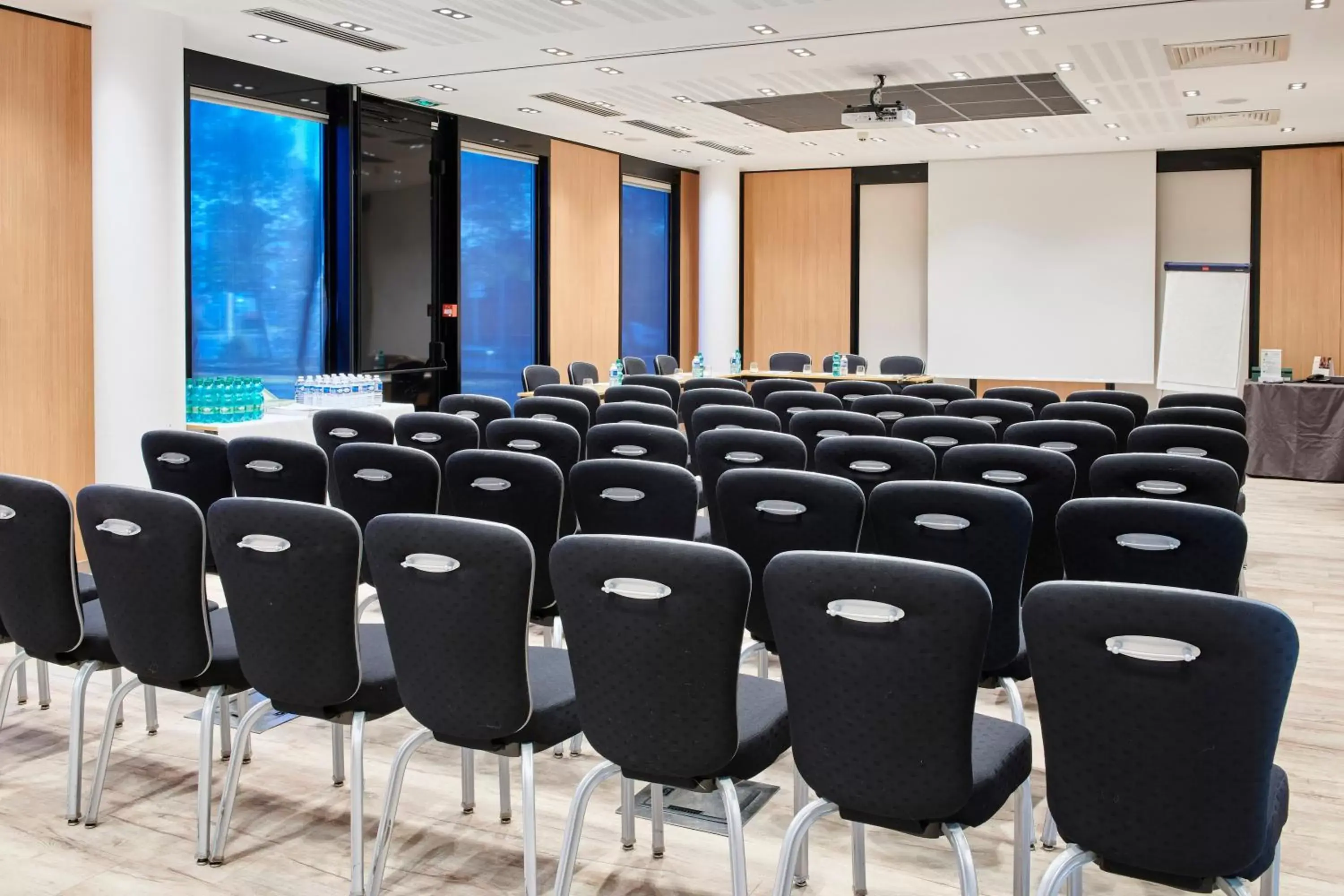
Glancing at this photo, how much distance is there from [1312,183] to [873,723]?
13593 mm

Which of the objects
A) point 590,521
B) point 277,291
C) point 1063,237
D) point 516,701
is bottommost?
point 516,701

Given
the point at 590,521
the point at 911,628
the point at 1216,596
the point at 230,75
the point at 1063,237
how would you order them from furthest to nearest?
the point at 1063,237, the point at 230,75, the point at 590,521, the point at 911,628, the point at 1216,596

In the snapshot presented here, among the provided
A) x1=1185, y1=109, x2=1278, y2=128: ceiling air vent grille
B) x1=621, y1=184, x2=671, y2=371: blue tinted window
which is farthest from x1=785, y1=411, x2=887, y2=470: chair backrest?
x1=621, y1=184, x2=671, y2=371: blue tinted window

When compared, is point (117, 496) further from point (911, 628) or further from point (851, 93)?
point (851, 93)

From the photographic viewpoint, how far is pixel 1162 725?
215 cm

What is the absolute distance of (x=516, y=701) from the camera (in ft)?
9.36

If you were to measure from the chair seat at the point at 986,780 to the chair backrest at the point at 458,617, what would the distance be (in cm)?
86

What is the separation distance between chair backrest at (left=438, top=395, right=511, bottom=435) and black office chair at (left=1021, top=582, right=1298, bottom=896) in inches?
202

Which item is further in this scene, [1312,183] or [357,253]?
[1312,183]

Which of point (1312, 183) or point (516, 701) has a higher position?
point (1312, 183)

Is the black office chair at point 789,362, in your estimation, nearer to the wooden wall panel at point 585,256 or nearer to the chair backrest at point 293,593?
the wooden wall panel at point 585,256

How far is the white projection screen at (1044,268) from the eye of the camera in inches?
561

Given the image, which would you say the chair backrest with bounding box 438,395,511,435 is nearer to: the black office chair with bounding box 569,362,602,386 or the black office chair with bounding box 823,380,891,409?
the black office chair with bounding box 823,380,891,409

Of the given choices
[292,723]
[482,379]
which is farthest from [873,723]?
[482,379]
